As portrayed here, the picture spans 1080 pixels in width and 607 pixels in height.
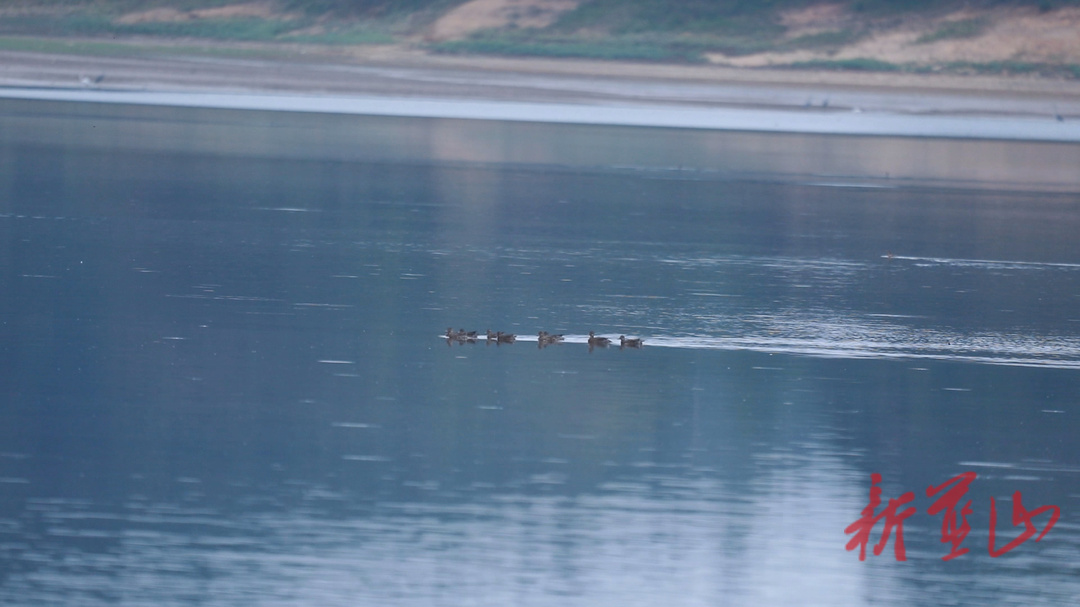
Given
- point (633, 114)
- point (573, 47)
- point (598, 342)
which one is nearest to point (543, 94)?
point (633, 114)

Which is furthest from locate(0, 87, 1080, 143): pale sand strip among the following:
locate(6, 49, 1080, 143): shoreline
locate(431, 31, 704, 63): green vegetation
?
locate(431, 31, 704, 63): green vegetation

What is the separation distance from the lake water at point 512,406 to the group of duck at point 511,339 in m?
0.08

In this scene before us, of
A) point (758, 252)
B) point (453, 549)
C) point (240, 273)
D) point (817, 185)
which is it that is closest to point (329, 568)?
point (453, 549)

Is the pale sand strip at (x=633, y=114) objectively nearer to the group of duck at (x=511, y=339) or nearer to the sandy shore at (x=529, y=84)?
the sandy shore at (x=529, y=84)

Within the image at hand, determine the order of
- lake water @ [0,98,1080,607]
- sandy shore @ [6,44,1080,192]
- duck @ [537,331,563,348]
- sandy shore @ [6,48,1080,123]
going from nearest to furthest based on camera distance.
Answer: lake water @ [0,98,1080,607] < duck @ [537,331,563,348] < sandy shore @ [6,44,1080,192] < sandy shore @ [6,48,1080,123]

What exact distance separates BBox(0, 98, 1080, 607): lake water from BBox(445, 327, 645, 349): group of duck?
8 centimetres

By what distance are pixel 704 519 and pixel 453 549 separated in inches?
40.6

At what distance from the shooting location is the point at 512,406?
6.81 meters

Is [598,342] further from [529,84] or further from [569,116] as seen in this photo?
[529,84]

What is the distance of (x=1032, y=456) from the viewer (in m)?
6.36

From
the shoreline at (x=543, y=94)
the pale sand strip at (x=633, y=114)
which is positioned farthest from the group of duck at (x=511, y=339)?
the shoreline at (x=543, y=94)

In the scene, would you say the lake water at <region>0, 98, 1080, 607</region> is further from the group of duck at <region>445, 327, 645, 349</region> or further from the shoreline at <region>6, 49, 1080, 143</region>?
the shoreline at <region>6, 49, 1080, 143</region>

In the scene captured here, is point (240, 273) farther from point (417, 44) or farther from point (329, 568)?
point (417, 44)

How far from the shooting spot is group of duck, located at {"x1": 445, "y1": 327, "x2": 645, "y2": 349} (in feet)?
26.8
